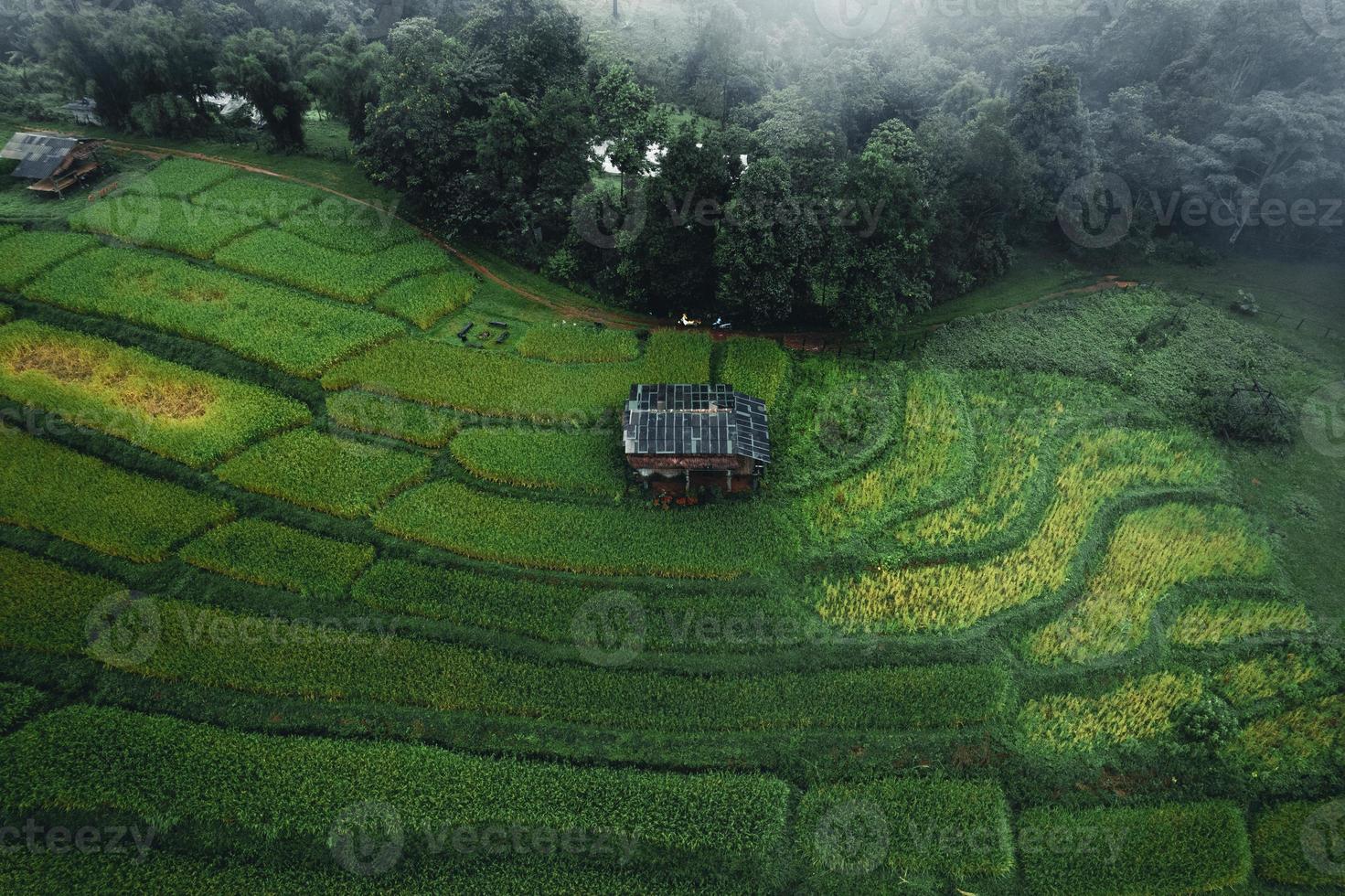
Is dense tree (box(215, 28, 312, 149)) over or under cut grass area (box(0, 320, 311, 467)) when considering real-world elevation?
over

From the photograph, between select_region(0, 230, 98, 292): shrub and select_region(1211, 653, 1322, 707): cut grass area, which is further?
select_region(0, 230, 98, 292): shrub

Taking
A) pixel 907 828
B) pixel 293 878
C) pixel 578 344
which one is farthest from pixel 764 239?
pixel 293 878

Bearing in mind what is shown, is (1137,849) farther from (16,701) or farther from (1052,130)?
(1052,130)

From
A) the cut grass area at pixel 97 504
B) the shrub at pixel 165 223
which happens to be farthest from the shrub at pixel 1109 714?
the shrub at pixel 165 223

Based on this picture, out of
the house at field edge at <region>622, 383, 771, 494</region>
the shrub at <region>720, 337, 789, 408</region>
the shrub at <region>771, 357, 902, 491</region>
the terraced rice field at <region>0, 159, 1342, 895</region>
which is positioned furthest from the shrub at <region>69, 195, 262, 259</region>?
the shrub at <region>771, 357, 902, 491</region>

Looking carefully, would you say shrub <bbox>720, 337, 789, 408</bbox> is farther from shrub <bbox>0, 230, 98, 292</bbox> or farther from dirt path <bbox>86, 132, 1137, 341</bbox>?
shrub <bbox>0, 230, 98, 292</bbox>
